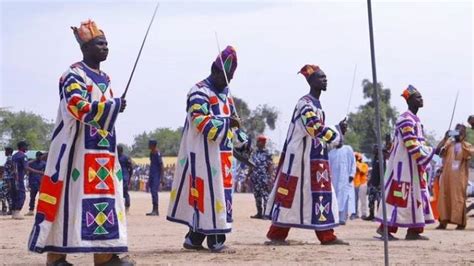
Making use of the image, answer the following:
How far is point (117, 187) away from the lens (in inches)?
355

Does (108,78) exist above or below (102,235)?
above

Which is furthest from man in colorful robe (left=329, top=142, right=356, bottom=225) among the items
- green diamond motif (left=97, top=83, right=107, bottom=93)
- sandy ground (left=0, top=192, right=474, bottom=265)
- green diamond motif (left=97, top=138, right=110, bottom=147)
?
green diamond motif (left=97, top=138, right=110, bottom=147)

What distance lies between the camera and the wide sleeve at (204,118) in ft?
35.7

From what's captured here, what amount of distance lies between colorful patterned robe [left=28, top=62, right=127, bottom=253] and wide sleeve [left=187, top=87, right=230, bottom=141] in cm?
200

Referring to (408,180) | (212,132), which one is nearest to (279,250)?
(212,132)

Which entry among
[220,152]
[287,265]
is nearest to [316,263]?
[287,265]

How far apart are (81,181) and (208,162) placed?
2476mm

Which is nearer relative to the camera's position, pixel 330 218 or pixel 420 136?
pixel 330 218

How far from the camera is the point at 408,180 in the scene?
1379 centimetres

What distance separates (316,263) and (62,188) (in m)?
2.77

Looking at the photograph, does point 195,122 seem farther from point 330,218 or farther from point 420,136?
point 420,136

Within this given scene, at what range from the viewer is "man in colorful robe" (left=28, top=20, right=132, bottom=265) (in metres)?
8.71

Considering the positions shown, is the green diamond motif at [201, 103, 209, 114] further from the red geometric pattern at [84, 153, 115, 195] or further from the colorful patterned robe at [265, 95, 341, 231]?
the red geometric pattern at [84, 153, 115, 195]

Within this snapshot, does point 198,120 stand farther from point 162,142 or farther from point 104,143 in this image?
point 162,142
